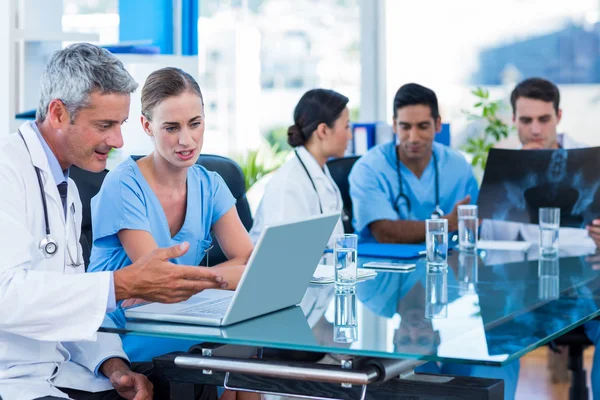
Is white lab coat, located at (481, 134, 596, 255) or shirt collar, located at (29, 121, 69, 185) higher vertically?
shirt collar, located at (29, 121, 69, 185)

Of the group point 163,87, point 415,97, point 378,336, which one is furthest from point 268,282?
point 415,97

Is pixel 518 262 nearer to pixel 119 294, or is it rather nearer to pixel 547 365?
pixel 119 294

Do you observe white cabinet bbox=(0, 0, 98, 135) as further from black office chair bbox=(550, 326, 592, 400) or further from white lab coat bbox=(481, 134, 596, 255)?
black office chair bbox=(550, 326, 592, 400)

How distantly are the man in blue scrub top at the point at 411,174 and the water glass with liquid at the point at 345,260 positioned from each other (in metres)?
1.28

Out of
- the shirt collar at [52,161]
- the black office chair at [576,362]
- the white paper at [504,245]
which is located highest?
the shirt collar at [52,161]

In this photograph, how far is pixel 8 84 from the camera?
3232 millimetres

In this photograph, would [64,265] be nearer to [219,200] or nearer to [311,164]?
[219,200]

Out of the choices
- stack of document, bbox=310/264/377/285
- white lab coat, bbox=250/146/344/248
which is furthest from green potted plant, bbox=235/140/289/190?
stack of document, bbox=310/264/377/285

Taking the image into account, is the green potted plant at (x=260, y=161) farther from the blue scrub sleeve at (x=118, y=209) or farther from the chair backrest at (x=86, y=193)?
the blue scrub sleeve at (x=118, y=209)

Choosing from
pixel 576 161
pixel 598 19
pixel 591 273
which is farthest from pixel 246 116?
pixel 591 273

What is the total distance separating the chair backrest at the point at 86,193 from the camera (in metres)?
2.55

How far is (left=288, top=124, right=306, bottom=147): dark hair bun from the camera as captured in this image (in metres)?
3.29

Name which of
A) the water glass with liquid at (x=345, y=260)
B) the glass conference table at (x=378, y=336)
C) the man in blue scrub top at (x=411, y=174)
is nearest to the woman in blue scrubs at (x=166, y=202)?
the water glass with liquid at (x=345, y=260)

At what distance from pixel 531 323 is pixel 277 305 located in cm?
53
